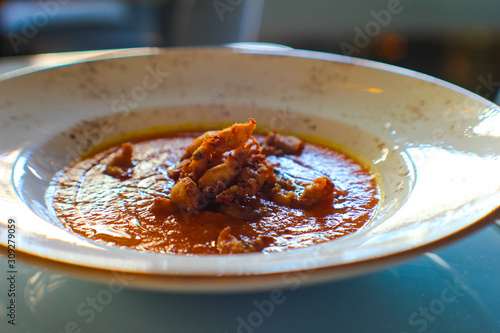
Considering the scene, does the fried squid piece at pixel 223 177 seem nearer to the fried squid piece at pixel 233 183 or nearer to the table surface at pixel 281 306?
the fried squid piece at pixel 233 183

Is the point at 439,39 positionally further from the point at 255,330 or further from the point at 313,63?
the point at 255,330

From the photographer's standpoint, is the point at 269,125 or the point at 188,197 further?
the point at 269,125

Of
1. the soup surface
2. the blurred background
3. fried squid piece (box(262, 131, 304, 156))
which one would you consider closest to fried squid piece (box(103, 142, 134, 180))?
the soup surface

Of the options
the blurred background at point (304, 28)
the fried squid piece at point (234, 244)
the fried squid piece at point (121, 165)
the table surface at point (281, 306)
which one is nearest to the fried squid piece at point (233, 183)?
the fried squid piece at point (234, 244)

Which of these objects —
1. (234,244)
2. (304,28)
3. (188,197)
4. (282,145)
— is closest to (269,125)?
(282,145)

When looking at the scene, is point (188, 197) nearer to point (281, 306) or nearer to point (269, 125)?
point (281, 306)

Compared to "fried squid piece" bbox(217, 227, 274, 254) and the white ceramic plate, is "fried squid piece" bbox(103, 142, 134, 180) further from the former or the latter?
"fried squid piece" bbox(217, 227, 274, 254)
